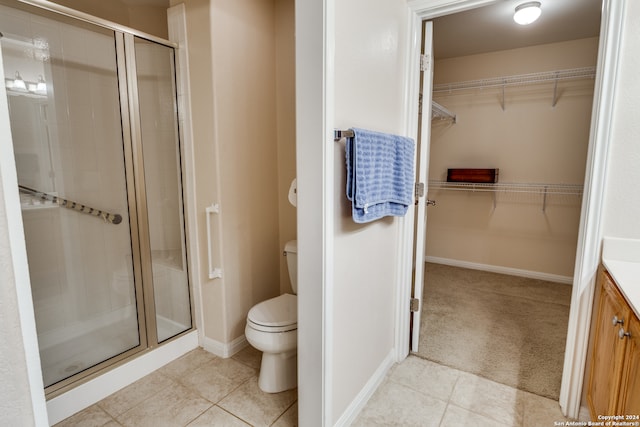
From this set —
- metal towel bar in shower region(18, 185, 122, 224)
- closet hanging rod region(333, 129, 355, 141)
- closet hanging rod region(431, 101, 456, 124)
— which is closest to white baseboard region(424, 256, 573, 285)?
closet hanging rod region(431, 101, 456, 124)

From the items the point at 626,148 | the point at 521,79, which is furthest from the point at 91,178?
the point at 521,79

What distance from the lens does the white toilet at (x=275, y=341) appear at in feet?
5.91

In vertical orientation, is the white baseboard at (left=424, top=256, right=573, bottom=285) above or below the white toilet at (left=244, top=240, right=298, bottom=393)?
below

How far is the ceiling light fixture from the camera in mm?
2457

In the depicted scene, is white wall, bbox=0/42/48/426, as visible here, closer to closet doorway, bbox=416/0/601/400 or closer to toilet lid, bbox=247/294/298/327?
toilet lid, bbox=247/294/298/327

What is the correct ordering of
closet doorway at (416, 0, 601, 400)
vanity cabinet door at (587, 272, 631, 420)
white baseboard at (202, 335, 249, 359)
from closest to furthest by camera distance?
vanity cabinet door at (587, 272, 631, 420), white baseboard at (202, 335, 249, 359), closet doorway at (416, 0, 601, 400)

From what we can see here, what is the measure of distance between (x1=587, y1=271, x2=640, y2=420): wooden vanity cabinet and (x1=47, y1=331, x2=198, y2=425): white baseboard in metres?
2.24

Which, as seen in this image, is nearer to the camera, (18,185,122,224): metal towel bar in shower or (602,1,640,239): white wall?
(602,1,640,239): white wall

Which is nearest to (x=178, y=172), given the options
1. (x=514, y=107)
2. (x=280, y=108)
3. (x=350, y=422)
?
(x=280, y=108)

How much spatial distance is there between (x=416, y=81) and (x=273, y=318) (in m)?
1.59

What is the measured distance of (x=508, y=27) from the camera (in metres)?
3.02

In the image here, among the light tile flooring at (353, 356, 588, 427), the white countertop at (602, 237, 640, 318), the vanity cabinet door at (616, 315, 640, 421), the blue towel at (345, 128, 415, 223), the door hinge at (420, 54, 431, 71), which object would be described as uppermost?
the door hinge at (420, 54, 431, 71)

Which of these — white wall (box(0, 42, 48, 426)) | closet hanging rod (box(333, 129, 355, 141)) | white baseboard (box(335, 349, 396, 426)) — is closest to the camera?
white wall (box(0, 42, 48, 426))

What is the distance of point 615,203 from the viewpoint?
152cm
